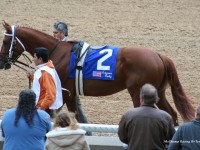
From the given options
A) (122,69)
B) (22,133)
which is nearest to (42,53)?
(122,69)

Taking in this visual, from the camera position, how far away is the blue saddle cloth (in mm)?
9398

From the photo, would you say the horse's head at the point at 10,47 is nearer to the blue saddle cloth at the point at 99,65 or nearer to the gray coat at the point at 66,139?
the blue saddle cloth at the point at 99,65

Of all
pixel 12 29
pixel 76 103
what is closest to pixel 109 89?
pixel 76 103

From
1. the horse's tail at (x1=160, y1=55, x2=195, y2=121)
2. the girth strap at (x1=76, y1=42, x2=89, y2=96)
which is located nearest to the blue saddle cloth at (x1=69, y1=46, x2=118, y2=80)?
the girth strap at (x1=76, y1=42, x2=89, y2=96)

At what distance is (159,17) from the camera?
17.7m

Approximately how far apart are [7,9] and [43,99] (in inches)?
412

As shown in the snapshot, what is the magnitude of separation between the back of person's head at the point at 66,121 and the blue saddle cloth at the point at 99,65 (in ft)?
11.1

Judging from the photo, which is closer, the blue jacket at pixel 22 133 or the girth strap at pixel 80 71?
the blue jacket at pixel 22 133

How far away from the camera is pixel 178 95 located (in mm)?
9336

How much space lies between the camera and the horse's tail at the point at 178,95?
9.13 meters

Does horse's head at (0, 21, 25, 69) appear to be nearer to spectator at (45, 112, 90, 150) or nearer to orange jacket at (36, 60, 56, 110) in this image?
orange jacket at (36, 60, 56, 110)

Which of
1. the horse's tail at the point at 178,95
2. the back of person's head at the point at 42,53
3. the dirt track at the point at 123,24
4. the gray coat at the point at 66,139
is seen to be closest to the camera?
the gray coat at the point at 66,139

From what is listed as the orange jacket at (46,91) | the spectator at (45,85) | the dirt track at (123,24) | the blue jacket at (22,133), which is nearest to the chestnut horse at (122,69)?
the spectator at (45,85)

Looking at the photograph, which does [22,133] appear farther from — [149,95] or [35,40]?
[35,40]
